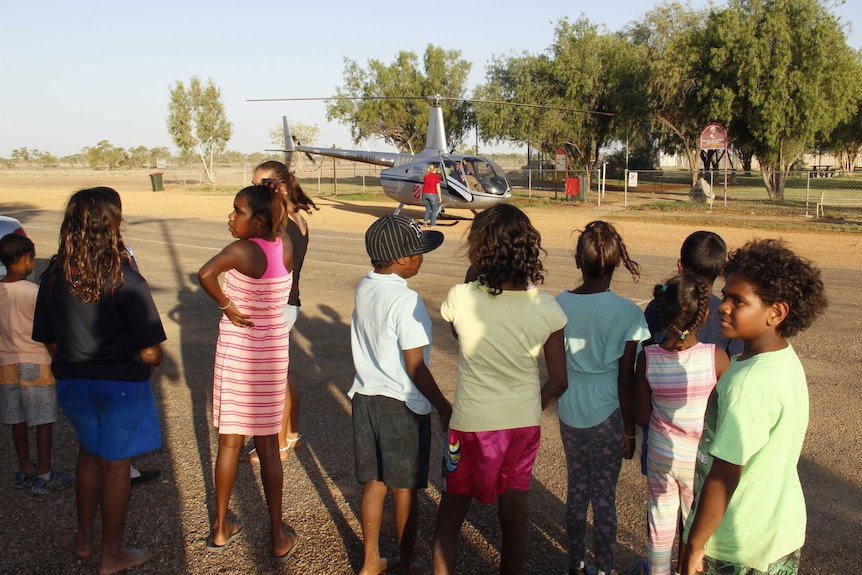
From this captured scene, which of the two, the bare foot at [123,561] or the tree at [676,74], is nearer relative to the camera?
the bare foot at [123,561]

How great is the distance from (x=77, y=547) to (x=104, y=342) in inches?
44.4

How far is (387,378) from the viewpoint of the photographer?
123 inches

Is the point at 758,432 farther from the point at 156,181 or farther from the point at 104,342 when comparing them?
the point at 156,181

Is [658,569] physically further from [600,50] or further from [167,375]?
[600,50]

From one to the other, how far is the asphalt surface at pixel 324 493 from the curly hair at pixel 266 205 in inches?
64.6

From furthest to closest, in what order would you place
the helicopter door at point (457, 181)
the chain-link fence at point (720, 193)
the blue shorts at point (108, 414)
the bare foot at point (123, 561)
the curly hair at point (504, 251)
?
the chain-link fence at point (720, 193) < the helicopter door at point (457, 181) < the bare foot at point (123, 561) < the blue shorts at point (108, 414) < the curly hair at point (504, 251)

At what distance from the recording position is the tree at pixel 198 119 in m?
48.1

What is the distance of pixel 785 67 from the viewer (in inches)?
1133

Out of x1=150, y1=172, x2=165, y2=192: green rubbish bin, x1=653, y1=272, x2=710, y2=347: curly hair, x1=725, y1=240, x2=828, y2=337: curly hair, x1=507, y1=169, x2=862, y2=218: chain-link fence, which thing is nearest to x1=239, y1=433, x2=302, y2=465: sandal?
x1=653, y1=272, x2=710, y2=347: curly hair

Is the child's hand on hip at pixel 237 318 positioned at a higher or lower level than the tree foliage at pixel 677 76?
lower

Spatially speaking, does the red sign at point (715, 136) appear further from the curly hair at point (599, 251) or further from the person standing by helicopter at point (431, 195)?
the curly hair at point (599, 251)

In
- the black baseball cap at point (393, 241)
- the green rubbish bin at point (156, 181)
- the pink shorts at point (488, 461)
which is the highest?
the green rubbish bin at point (156, 181)

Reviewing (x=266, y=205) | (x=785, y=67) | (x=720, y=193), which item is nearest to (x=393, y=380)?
(x=266, y=205)

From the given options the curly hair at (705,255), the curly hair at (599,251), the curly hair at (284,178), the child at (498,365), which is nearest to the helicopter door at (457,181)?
the curly hair at (284,178)
